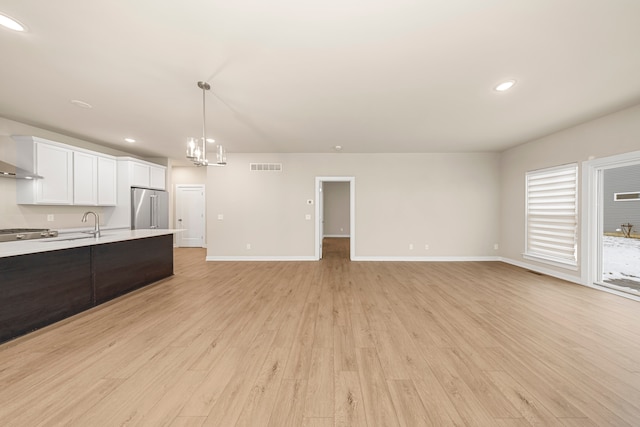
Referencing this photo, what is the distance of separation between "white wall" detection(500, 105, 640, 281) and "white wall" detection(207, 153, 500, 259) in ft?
1.32

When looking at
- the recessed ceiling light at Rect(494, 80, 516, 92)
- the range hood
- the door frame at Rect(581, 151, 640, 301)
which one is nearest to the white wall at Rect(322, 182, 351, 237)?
the door frame at Rect(581, 151, 640, 301)

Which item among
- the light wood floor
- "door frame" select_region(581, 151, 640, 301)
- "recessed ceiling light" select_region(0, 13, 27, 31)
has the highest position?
"recessed ceiling light" select_region(0, 13, 27, 31)

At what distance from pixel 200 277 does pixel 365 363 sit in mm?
3749

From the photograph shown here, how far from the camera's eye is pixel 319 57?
2.25m

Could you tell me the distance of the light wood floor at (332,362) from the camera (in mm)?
1461

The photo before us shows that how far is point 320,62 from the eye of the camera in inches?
91.7

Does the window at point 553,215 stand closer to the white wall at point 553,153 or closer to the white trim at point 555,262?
the white trim at point 555,262

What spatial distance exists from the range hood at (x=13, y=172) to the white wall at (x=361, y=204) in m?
2.93

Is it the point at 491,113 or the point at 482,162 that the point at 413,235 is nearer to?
the point at 482,162

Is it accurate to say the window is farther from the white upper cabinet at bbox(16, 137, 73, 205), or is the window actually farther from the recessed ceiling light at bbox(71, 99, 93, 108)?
the white upper cabinet at bbox(16, 137, 73, 205)

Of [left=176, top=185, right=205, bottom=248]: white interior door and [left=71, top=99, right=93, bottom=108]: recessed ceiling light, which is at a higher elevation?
[left=71, top=99, right=93, bottom=108]: recessed ceiling light

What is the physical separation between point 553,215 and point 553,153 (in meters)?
1.23

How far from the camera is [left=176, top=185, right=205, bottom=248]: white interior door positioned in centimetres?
821

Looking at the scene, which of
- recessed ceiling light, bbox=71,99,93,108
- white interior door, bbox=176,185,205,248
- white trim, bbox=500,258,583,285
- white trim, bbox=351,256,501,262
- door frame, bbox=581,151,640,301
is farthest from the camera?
white interior door, bbox=176,185,205,248
